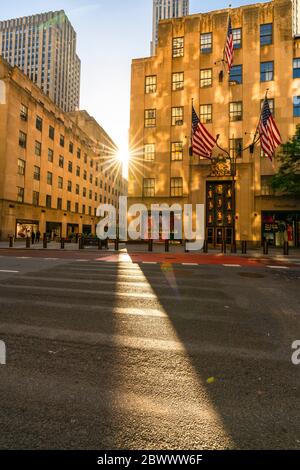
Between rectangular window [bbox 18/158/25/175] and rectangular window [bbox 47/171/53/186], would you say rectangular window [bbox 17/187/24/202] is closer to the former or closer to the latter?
rectangular window [bbox 18/158/25/175]

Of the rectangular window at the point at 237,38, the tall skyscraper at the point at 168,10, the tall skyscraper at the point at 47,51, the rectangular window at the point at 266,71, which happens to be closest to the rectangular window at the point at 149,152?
the rectangular window at the point at 266,71

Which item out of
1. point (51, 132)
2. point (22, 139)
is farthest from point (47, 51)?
point (22, 139)

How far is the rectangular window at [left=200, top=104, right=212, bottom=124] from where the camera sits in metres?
28.8

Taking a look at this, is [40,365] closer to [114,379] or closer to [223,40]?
[114,379]

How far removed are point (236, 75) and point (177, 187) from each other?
14145 mm

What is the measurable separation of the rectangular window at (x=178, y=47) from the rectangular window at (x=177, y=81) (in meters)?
2.37

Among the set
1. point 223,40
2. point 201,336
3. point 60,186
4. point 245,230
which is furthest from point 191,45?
point 201,336

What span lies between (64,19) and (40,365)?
179 metres

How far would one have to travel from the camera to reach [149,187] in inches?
1189

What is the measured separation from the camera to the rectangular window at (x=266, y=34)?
27734mm

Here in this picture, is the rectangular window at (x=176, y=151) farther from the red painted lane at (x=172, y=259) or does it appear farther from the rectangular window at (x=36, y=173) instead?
the rectangular window at (x=36, y=173)

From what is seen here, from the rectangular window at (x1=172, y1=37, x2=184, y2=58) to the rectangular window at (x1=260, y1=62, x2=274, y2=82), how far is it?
956 centimetres

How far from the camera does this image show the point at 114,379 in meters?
2.73

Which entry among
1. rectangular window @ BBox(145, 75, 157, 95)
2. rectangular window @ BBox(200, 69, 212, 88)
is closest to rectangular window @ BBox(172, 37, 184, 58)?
rectangular window @ BBox(145, 75, 157, 95)
